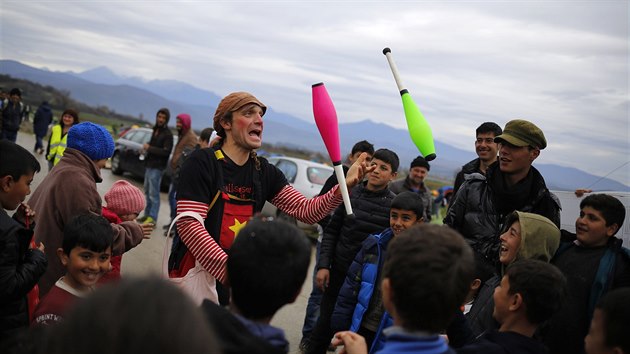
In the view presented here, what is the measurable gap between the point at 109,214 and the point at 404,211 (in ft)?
7.05

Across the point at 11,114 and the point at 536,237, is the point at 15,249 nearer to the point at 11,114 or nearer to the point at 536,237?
the point at 536,237

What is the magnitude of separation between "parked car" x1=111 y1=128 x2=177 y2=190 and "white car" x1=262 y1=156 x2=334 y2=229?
4.68m

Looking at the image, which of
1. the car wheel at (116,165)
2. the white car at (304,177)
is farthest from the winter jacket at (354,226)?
the car wheel at (116,165)

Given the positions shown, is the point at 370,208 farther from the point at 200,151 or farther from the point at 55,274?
the point at 55,274

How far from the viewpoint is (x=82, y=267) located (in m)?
2.86

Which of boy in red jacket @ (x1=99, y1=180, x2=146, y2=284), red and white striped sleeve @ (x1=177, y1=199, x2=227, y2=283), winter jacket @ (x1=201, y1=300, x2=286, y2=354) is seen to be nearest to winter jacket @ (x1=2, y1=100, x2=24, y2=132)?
boy in red jacket @ (x1=99, y1=180, x2=146, y2=284)

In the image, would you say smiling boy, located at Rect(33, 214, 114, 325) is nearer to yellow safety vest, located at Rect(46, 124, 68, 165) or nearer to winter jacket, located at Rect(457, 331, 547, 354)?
winter jacket, located at Rect(457, 331, 547, 354)

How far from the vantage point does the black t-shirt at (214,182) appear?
2975 mm

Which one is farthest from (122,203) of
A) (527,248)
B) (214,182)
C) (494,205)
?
(527,248)

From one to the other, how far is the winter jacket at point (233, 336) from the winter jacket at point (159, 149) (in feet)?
26.3

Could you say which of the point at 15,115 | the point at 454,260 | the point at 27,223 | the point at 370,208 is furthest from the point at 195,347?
the point at 15,115

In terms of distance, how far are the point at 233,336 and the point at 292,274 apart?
32cm

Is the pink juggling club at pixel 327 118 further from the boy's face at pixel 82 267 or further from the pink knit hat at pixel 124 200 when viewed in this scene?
the pink knit hat at pixel 124 200

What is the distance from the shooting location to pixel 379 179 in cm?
454
